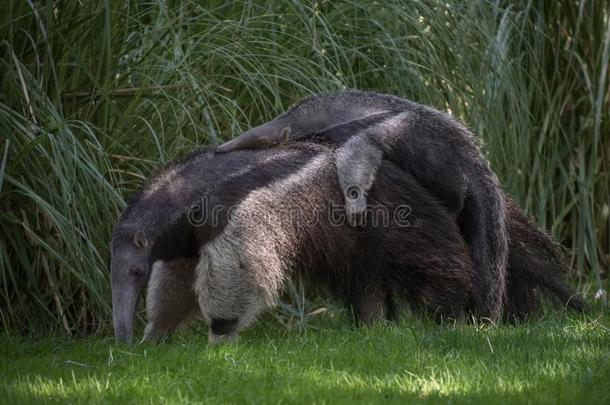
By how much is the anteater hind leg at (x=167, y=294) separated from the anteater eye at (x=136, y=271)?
0.43ft

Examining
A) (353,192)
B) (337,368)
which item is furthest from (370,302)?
(337,368)

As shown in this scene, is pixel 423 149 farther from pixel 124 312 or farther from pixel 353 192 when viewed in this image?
pixel 124 312

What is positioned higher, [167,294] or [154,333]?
[167,294]

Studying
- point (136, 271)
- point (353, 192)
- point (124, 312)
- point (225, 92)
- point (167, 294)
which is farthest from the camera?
point (225, 92)

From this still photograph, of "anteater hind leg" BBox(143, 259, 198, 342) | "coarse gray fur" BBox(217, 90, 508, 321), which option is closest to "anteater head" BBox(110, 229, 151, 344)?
"anteater hind leg" BBox(143, 259, 198, 342)

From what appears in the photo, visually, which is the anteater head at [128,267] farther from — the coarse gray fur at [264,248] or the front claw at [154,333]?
the front claw at [154,333]

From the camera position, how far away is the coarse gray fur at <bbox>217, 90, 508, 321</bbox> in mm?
5965

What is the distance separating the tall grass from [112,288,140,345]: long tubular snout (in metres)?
0.30

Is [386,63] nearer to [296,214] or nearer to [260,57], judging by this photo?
[260,57]

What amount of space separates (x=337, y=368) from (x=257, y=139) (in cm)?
196

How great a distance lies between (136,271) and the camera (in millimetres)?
5348

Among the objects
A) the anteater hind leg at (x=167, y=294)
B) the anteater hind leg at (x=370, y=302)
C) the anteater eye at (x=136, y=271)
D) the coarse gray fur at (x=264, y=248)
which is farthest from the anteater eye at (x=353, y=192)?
the anteater eye at (x=136, y=271)

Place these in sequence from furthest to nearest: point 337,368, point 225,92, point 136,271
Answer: point 225,92
point 136,271
point 337,368

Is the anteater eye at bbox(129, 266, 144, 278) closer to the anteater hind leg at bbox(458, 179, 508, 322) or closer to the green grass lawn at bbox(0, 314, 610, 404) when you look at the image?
the green grass lawn at bbox(0, 314, 610, 404)
